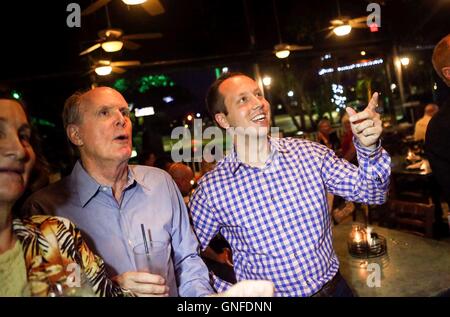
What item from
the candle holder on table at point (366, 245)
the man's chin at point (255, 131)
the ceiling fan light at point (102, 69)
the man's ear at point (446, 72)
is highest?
the ceiling fan light at point (102, 69)

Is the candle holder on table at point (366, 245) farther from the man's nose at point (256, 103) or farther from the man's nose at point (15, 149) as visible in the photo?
the man's nose at point (15, 149)

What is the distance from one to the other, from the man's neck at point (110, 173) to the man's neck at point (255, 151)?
564mm

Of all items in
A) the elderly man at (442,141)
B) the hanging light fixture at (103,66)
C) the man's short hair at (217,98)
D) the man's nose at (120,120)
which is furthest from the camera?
the hanging light fixture at (103,66)

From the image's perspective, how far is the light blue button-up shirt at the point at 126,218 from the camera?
1.50 metres

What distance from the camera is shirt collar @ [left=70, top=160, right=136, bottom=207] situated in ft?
5.16

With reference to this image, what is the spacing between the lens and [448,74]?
2.39 meters

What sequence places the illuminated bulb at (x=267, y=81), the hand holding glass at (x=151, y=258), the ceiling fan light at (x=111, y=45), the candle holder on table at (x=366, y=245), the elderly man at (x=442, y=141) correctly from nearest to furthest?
the hand holding glass at (x=151, y=258) < the elderly man at (x=442, y=141) < the candle holder on table at (x=366, y=245) < the ceiling fan light at (x=111, y=45) < the illuminated bulb at (x=267, y=81)

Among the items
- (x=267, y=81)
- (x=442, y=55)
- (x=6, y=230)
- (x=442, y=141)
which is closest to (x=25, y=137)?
(x=6, y=230)

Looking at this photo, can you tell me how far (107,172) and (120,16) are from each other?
26.5 ft

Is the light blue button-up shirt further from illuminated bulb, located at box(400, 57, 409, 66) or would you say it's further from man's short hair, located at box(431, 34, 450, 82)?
illuminated bulb, located at box(400, 57, 409, 66)

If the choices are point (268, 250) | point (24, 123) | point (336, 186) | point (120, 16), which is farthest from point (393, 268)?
point (120, 16)

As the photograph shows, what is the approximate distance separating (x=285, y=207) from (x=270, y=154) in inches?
11.3

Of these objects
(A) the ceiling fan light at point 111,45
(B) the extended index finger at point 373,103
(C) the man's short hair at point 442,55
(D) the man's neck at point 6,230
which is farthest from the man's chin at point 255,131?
(A) the ceiling fan light at point 111,45
